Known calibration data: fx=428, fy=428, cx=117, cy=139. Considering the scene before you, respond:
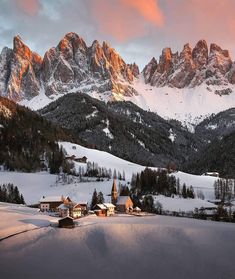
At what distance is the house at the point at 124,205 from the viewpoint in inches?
4114

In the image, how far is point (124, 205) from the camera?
105 meters

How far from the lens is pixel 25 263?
1855 inches

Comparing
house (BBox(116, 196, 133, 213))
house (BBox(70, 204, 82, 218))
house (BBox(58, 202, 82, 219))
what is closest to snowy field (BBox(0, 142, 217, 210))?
house (BBox(116, 196, 133, 213))

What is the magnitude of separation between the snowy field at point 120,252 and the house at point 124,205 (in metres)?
34.5

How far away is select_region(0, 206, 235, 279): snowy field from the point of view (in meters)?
44.7

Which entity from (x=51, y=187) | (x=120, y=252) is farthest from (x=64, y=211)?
(x=51, y=187)

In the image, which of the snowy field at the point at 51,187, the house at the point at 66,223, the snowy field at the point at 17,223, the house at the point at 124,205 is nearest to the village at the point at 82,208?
the house at the point at 124,205

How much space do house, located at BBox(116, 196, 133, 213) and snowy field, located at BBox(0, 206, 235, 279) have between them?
34.5 meters

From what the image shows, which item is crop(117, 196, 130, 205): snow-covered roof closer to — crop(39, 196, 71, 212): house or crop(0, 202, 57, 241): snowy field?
crop(39, 196, 71, 212): house

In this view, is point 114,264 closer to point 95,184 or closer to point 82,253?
point 82,253

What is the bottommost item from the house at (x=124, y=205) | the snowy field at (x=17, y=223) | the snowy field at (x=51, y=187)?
the snowy field at (x=17, y=223)

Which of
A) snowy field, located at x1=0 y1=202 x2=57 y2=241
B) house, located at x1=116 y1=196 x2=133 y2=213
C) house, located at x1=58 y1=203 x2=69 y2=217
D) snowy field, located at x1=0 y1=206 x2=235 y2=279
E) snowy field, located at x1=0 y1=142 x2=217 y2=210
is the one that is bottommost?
snowy field, located at x1=0 y1=206 x2=235 y2=279

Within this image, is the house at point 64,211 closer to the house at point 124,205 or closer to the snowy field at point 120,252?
the snowy field at point 120,252

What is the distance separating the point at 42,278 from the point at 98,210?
50757 millimetres
